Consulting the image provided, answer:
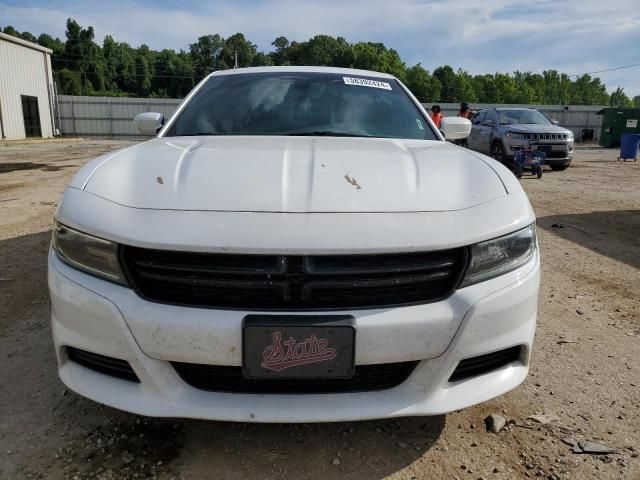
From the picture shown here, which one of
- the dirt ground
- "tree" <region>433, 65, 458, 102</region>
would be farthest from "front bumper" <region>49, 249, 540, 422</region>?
"tree" <region>433, 65, 458, 102</region>

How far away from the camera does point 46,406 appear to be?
2.01m

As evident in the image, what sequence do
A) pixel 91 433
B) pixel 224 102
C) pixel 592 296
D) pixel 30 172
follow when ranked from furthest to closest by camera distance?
pixel 30 172 → pixel 592 296 → pixel 224 102 → pixel 91 433

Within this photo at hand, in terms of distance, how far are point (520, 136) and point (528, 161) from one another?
1.05 metres

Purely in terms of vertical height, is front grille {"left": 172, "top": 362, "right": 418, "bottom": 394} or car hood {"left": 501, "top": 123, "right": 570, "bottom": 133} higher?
car hood {"left": 501, "top": 123, "right": 570, "bottom": 133}

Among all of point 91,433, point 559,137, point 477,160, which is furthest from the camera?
point 559,137

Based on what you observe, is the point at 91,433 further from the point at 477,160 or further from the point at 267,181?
the point at 477,160

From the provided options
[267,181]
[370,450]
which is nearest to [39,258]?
[267,181]

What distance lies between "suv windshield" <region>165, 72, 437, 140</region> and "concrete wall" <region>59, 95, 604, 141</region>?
2988cm

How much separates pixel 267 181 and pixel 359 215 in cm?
37

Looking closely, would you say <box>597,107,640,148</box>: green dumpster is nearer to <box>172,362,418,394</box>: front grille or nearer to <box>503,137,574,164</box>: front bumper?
<box>503,137,574,164</box>: front bumper

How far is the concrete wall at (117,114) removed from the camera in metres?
31.4

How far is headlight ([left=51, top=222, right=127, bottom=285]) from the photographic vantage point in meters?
1.55

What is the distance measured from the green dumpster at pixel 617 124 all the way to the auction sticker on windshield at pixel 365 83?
24972 mm

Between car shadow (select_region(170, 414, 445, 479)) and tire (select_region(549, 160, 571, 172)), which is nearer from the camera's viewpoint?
car shadow (select_region(170, 414, 445, 479))
